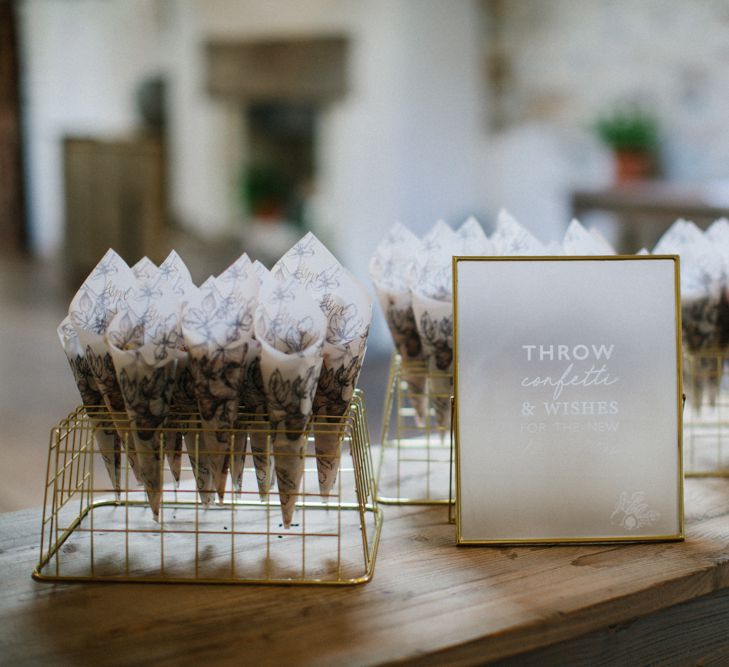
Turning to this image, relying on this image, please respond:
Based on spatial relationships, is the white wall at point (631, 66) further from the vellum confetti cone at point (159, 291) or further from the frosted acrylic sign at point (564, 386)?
the vellum confetti cone at point (159, 291)

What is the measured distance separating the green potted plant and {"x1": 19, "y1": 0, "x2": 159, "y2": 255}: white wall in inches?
172

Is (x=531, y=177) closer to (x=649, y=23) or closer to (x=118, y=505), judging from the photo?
(x=649, y=23)

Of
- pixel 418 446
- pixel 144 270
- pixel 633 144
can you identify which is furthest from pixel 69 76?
pixel 144 270

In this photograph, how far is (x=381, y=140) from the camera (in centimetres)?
508

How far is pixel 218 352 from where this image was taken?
0.96m

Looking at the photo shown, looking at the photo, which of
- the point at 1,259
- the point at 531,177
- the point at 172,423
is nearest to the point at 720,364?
the point at 172,423

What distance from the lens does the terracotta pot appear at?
15.4ft

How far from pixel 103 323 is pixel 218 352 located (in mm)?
142

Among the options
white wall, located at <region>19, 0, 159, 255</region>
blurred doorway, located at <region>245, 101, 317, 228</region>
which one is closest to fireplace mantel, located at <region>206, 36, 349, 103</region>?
blurred doorway, located at <region>245, 101, 317, 228</region>

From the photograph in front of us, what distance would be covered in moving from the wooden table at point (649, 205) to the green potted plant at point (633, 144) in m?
0.14

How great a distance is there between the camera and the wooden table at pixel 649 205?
13.1 ft

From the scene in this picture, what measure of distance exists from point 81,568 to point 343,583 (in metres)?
0.28

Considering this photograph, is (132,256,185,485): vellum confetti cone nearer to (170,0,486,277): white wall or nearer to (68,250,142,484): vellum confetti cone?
(68,250,142,484): vellum confetti cone

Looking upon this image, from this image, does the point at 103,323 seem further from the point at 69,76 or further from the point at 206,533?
the point at 69,76
